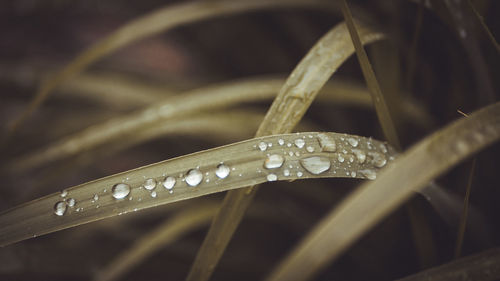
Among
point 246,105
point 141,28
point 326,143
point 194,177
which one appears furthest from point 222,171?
point 246,105

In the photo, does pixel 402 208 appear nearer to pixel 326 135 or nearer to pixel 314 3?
pixel 326 135

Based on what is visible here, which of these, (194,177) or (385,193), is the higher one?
(194,177)

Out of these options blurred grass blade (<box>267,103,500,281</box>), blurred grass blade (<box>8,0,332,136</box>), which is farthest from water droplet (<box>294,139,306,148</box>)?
blurred grass blade (<box>8,0,332,136</box>)

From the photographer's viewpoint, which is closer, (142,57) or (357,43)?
(357,43)

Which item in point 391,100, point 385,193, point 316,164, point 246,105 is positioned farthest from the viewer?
point 246,105

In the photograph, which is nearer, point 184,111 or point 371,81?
point 371,81

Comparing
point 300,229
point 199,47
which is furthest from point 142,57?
point 300,229

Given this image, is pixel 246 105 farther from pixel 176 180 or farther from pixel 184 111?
pixel 176 180
